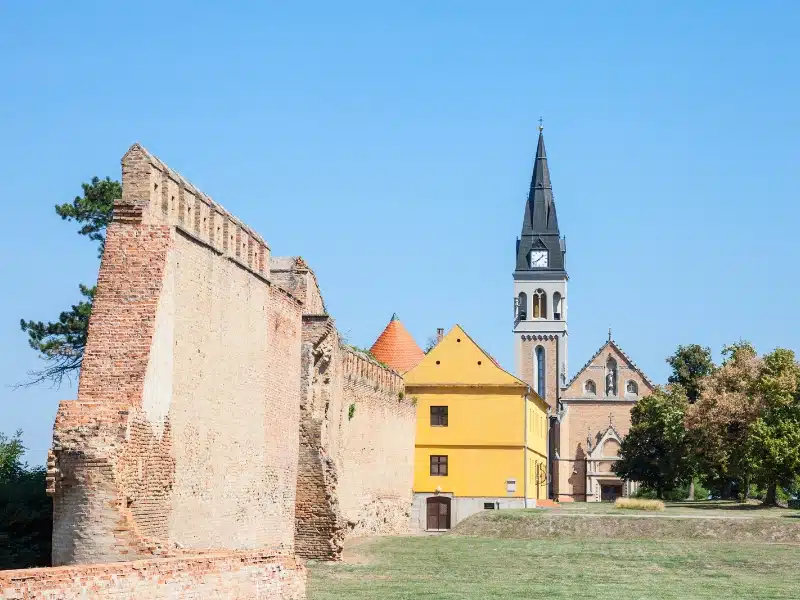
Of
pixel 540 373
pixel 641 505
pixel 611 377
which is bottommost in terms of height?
pixel 641 505

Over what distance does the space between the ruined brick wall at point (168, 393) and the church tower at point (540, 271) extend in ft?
294

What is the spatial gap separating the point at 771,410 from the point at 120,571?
39271mm

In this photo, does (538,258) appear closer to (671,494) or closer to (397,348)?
(671,494)

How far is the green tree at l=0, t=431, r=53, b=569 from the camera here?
870 inches

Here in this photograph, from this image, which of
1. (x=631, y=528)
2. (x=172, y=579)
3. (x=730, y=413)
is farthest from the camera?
(x=730, y=413)

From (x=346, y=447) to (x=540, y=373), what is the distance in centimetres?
7668

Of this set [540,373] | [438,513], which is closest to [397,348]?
[438,513]

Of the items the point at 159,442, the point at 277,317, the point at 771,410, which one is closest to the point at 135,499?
the point at 159,442

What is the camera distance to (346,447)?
34344 millimetres

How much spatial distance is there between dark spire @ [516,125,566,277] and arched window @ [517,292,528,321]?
94.2 inches

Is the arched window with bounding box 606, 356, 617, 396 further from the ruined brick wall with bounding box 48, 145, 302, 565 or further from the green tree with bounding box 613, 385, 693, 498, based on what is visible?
the ruined brick wall with bounding box 48, 145, 302, 565

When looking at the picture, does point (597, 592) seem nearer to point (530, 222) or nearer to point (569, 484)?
point (569, 484)

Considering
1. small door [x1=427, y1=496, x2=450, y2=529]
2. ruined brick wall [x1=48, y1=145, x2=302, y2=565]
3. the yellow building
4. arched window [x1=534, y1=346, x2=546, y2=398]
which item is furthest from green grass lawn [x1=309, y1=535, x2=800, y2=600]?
arched window [x1=534, y1=346, x2=546, y2=398]

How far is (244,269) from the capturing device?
23.2m
